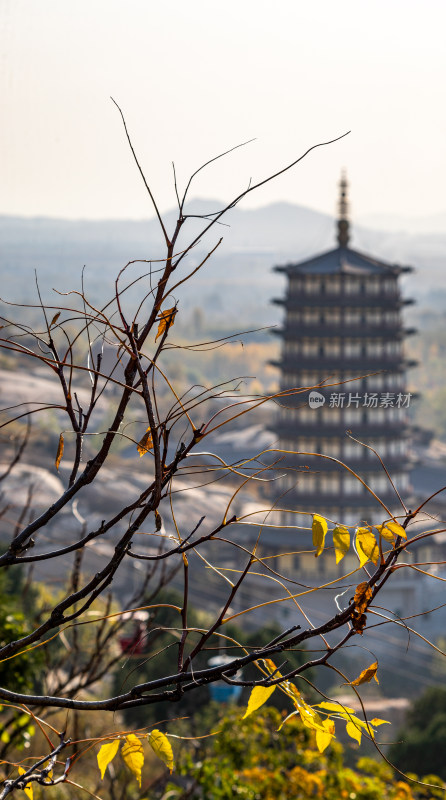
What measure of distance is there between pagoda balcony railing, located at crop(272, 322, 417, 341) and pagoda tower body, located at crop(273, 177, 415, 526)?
0.06 ft

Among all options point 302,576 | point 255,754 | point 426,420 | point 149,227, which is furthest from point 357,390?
point 149,227

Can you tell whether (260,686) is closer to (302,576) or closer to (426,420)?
(302,576)

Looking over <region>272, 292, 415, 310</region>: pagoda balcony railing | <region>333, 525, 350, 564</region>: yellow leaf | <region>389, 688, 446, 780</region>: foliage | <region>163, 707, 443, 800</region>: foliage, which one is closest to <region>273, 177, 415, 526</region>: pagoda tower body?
<region>272, 292, 415, 310</region>: pagoda balcony railing

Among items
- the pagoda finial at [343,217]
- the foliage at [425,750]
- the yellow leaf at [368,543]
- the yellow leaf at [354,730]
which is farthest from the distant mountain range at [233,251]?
the yellow leaf at [368,543]

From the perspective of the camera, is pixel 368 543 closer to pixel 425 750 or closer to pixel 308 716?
pixel 308 716

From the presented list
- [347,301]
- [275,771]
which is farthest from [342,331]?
[275,771]

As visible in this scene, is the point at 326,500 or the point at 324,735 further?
the point at 326,500

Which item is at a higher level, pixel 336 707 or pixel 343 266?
pixel 343 266

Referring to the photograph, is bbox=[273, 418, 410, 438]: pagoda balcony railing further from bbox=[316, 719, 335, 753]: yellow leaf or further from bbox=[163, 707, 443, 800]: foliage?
bbox=[316, 719, 335, 753]: yellow leaf

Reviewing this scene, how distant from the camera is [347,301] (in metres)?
18.5

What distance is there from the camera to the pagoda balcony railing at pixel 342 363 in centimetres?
1875

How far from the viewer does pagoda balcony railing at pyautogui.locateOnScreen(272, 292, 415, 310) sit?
18.6 meters

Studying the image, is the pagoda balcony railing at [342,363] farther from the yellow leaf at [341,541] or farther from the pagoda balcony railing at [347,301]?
the yellow leaf at [341,541]

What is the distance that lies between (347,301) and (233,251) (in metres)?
113
